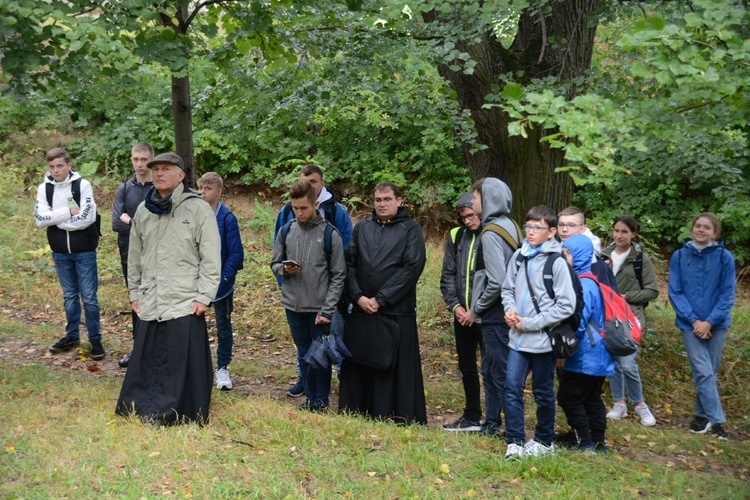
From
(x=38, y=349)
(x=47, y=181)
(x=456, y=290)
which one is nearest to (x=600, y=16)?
(x=456, y=290)

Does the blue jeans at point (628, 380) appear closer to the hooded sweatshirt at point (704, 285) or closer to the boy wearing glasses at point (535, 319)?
the hooded sweatshirt at point (704, 285)

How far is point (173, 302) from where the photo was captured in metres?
5.70

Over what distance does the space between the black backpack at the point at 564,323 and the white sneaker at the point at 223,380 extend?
11.2 ft

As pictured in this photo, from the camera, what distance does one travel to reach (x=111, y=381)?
700 cm

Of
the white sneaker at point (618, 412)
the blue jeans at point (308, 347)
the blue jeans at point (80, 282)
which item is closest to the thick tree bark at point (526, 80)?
the white sneaker at point (618, 412)

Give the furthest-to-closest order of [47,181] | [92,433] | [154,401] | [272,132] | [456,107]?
[272,132] < [456,107] < [47,181] < [154,401] < [92,433]

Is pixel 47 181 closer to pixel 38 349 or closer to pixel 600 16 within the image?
pixel 38 349

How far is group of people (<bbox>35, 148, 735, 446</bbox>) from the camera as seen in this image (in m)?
5.49

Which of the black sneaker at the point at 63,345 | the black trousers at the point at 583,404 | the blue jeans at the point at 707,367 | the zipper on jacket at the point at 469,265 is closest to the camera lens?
the black trousers at the point at 583,404

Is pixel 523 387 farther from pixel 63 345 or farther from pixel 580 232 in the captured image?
pixel 63 345

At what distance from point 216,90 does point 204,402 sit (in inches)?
167

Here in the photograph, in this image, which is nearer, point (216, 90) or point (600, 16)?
point (600, 16)

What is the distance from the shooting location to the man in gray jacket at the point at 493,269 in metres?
5.83

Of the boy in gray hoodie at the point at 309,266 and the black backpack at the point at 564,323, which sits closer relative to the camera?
the black backpack at the point at 564,323
